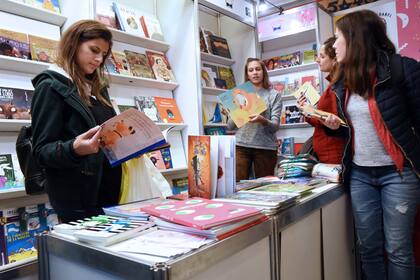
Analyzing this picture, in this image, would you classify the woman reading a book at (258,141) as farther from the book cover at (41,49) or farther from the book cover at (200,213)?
the book cover at (200,213)

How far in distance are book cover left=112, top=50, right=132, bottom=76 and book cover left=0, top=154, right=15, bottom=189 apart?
116cm

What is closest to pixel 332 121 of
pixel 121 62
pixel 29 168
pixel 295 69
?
pixel 29 168

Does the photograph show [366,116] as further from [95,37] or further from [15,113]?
[15,113]

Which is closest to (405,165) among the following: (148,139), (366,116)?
(366,116)

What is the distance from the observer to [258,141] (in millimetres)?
2617

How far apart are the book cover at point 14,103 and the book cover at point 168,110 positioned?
3.86ft

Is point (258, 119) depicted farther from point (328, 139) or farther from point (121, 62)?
point (121, 62)

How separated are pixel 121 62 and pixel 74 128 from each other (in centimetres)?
185

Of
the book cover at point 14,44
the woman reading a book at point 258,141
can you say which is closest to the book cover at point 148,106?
the woman reading a book at point 258,141

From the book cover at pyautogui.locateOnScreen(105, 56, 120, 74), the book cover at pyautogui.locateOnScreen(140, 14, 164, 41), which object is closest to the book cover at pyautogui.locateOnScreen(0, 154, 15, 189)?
the book cover at pyautogui.locateOnScreen(105, 56, 120, 74)

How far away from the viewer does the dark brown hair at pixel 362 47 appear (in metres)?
1.53

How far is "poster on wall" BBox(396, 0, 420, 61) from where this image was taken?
128 inches

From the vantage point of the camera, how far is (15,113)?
212 centimetres

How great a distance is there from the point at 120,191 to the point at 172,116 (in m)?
1.90
